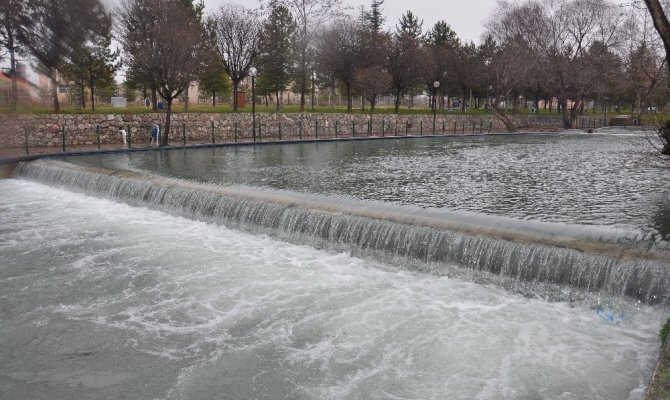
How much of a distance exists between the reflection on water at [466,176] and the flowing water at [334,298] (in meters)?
0.17

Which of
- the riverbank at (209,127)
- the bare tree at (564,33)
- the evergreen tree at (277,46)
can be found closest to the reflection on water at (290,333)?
the riverbank at (209,127)

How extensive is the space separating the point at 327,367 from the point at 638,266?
13.4ft

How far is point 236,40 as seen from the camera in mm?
41844

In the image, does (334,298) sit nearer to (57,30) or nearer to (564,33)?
(57,30)

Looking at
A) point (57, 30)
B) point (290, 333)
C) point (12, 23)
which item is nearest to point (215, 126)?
point (290, 333)

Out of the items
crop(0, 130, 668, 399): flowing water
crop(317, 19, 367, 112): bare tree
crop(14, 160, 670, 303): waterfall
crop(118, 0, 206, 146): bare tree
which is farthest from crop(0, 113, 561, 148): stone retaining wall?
crop(0, 130, 668, 399): flowing water

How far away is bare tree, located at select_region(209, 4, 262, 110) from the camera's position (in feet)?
135

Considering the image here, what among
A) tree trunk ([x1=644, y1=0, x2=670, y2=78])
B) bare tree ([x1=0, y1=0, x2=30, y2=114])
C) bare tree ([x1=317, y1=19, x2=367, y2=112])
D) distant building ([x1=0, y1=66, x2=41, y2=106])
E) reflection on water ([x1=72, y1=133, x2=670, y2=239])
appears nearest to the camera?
distant building ([x1=0, y1=66, x2=41, y2=106])

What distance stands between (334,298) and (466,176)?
8321 mm

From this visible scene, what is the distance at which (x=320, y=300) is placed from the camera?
7359 mm

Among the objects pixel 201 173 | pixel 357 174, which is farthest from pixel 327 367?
pixel 201 173

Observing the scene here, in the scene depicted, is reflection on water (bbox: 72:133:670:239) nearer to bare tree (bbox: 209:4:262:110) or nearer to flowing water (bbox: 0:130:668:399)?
flowing water (bbox: 0:130:668:399)

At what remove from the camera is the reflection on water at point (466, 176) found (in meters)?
10.1

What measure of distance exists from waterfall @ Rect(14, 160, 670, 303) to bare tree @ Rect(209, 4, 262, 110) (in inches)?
1197
